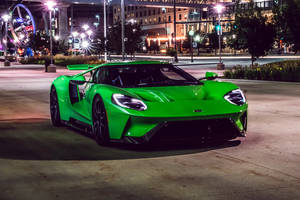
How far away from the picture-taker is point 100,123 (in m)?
7.77

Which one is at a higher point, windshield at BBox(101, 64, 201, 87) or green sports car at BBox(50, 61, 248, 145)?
windshield at BBox(101, 64, 201, 87)

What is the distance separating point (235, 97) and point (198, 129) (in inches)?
38.1

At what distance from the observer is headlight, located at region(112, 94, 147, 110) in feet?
23.6

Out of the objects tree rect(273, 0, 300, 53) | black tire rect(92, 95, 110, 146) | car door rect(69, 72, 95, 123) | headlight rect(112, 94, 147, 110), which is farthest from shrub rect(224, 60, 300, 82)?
headlight rect(112, 94, 147, 110)

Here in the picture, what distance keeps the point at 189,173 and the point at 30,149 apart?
2.85 m

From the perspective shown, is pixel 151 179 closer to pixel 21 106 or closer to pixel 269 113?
pixel 269 113

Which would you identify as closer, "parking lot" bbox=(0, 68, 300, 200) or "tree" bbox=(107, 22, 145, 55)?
"parking lot" bbox=(0, 68, 300, 200)

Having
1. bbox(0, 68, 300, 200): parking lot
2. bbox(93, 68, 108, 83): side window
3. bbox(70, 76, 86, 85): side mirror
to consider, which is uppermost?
bbox(93, 68, 108, 83): side window

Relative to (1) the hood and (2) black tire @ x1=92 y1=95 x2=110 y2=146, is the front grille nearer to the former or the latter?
(1) the hood

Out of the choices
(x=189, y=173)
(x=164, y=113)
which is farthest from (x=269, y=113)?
(x=189, y=173)

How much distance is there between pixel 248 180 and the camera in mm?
5719

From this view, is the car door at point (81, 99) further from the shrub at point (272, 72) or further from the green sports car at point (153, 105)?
the shrub at point (272, 72)

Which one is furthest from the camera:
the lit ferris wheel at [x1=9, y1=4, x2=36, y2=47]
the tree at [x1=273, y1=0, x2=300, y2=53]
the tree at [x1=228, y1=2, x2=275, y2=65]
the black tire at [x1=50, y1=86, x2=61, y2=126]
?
the lit ferris wheel at [x1=9, y1=4, x2=36, y2=47]

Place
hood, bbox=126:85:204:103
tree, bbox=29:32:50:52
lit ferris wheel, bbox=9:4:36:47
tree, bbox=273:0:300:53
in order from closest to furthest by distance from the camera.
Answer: hood, bbox=126:85:204:103 < tree, bbox=273:0:300:53 < tree, bbox=29:32:50:52 < lit ferris wheel, bbox=9:4:36:47
